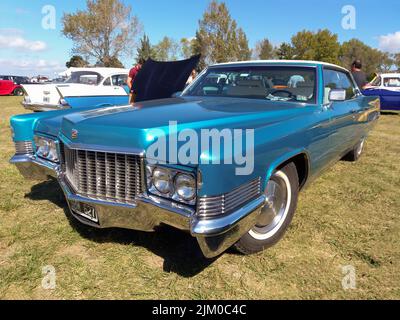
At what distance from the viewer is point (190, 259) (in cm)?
250

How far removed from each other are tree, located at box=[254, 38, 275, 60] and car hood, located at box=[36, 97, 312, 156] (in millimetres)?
63854

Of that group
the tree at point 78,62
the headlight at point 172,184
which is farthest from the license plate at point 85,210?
the tree at point 78,62

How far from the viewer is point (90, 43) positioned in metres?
38.3

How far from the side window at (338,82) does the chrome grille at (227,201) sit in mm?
1766

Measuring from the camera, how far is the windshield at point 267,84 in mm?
3244

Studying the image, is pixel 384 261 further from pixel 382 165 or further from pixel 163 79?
pixel 163 79

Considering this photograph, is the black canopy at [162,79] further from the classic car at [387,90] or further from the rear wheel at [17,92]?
the rear wheel at [17,92]

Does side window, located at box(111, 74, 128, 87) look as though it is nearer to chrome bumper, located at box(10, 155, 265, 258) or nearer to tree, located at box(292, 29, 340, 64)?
chrome bumper, located at box(10, 155, 265, 258)

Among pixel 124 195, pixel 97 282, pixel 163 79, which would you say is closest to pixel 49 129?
pixel 124 195

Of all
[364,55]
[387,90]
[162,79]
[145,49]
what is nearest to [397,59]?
[364,55]

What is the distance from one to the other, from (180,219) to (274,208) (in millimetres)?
1073

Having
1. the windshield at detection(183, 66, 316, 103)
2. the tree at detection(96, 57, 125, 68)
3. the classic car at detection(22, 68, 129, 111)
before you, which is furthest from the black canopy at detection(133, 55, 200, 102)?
the tree at detection(96, 57, 125, 68)

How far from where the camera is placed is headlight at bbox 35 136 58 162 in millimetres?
2971

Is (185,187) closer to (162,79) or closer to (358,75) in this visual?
(162,79)
